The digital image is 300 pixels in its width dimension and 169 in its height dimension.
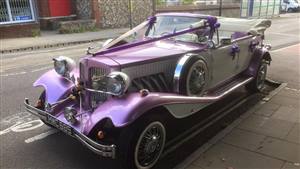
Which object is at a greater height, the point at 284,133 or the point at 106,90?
the point at 106,90

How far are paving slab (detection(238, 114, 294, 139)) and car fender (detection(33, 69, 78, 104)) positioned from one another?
2661 mm

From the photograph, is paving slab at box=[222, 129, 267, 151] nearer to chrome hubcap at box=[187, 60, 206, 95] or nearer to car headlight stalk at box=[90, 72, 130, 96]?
chrome hubcap at box=[187, 60, 206, 95]

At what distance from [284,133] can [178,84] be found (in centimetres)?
178

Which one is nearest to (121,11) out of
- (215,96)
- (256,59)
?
(256,59)

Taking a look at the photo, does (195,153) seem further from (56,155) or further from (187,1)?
(187,1)

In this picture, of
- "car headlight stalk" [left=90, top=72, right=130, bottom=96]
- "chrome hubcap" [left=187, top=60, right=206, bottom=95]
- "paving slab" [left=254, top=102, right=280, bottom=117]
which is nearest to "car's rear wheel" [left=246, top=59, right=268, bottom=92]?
"paving slab" [left=254, top=102, right=280, bottom=117]

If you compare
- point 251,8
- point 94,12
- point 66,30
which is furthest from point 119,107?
point 251,8

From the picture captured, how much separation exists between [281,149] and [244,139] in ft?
1.66

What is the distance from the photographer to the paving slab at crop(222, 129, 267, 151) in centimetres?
442

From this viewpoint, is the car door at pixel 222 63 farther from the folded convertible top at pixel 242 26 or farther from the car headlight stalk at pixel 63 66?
the car headlight stalk at pixel 63 66

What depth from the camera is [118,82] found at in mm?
3736

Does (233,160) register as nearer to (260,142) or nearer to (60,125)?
(260,142)

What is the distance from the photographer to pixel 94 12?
19.1 metres

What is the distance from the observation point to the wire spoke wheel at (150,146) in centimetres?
373
